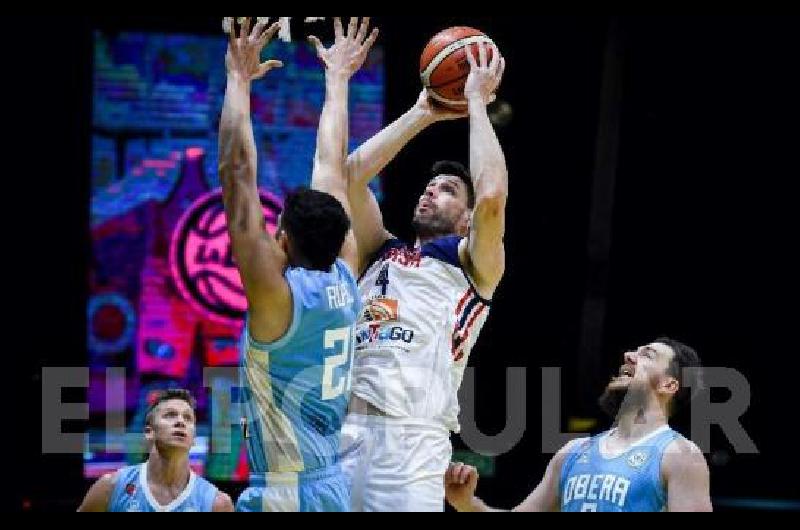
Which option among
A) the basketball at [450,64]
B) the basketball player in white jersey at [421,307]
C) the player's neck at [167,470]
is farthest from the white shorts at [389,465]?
the player's neck at [167,470]

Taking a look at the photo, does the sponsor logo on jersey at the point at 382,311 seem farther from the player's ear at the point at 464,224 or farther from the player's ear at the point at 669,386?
the player's ear at the point at 669,386

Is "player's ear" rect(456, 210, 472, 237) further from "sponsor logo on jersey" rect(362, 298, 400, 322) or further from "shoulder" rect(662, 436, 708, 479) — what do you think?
"shoulder" rect(662, 436, 708, 479)

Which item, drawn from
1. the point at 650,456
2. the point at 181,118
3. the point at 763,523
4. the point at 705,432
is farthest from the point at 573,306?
the point at 763,523

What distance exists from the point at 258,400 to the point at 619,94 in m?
6.98

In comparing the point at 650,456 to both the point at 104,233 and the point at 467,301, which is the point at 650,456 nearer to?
the point at 467,301

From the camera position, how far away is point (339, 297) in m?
5.36

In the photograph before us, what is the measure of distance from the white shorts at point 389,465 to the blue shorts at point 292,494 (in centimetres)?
50

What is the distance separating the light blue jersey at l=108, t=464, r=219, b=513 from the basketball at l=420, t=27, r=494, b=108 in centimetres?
245

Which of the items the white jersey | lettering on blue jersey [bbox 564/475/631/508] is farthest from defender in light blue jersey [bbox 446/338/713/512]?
the white jersey

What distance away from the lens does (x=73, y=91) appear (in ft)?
36.0

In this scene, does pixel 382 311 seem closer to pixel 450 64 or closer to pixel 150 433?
pixel 450 64

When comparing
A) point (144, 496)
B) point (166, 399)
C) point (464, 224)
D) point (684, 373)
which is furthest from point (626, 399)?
point (144, 496)

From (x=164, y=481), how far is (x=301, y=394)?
A: 246 cm

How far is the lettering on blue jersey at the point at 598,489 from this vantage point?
6309mm
